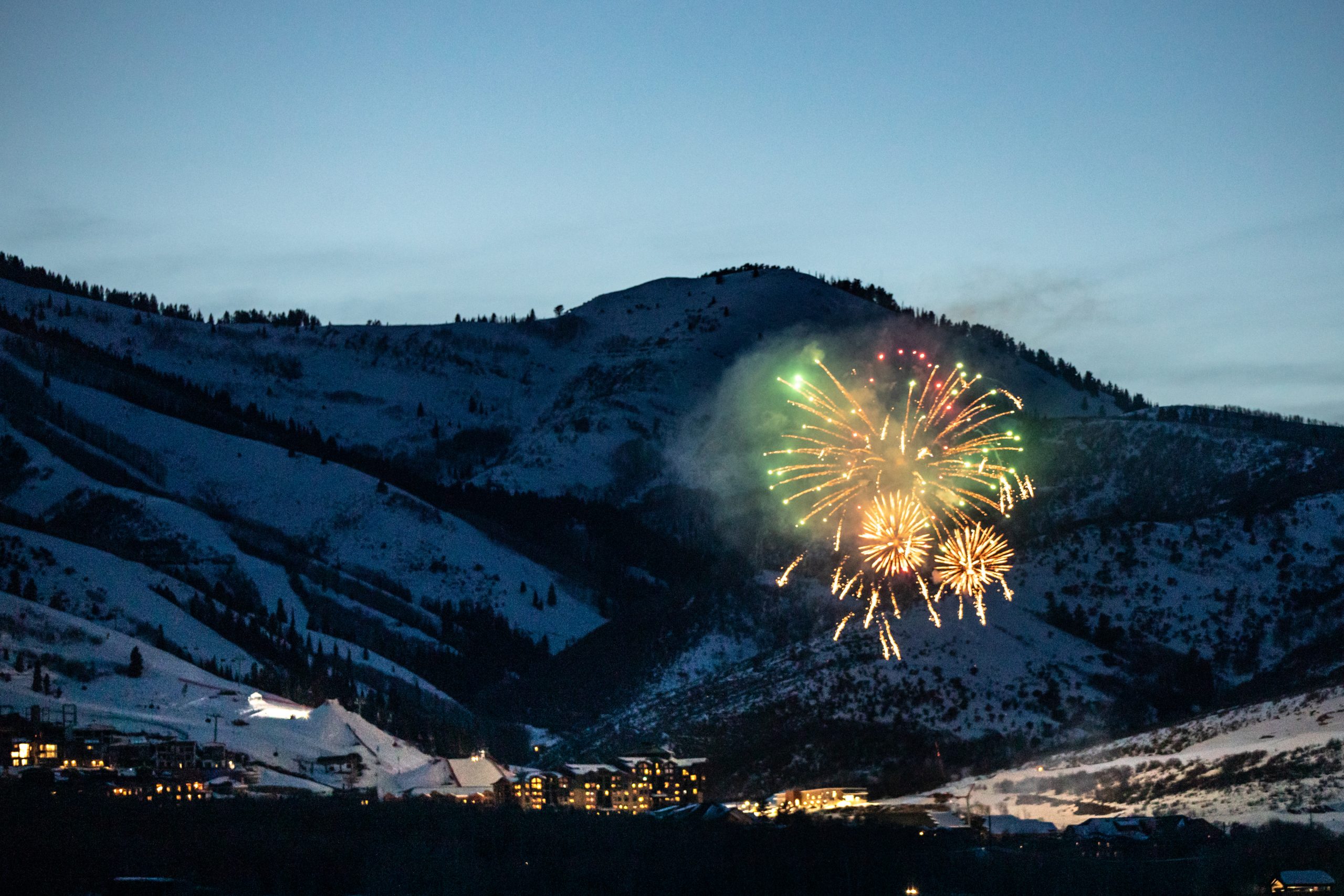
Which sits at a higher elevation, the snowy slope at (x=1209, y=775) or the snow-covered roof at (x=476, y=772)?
the snowy slope at (x=1209, y=775)

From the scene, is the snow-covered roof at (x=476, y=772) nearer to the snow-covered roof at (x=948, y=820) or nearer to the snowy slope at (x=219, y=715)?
the snowy slope at (x=219, y=715)

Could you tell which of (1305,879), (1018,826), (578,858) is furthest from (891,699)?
(1305,879)

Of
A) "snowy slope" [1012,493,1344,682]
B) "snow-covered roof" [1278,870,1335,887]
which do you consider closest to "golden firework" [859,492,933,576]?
"snow-covered roof" [1278,870,1335,887]

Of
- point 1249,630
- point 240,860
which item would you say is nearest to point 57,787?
point 240,860

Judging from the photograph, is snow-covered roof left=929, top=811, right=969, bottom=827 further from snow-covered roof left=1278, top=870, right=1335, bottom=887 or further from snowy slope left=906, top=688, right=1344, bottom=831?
snow-covered roof left=1278, top=870, right=1335, bottom=887

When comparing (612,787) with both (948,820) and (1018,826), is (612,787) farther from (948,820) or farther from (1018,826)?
(1018,826)

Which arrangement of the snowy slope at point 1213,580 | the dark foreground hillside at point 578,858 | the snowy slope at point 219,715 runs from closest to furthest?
1. the dark foreground hillside at point 578,858
2. the snowy slope at point 1213,580
3. the snowy slope at point 219,715

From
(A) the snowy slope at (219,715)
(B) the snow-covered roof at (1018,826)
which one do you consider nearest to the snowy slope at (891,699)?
(A) the snowy slope at (219,715)

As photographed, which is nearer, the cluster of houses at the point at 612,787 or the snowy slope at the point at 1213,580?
the cluster of houses at the point at 612,787

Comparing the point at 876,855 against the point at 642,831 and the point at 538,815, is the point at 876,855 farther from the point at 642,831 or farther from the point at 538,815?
the point at 538,815
